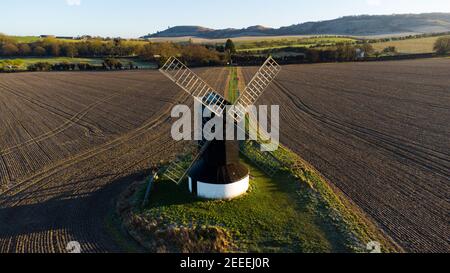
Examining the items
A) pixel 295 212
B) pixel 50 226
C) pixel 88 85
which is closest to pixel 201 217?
Answer: pixel 295 212

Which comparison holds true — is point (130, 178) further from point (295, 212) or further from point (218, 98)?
point (295, 212)

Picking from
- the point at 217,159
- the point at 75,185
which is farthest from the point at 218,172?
the point at 75,185

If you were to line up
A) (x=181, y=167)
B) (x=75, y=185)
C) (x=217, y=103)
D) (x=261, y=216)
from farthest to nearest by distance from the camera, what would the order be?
(x=181, y=167), (x=75, y=185), (x=217, y=103), (x=261, y=216)

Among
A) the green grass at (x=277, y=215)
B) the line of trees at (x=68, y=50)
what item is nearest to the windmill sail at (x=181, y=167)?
the green grass at (x=277, y=215)

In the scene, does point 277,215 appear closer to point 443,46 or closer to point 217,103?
point 217,103

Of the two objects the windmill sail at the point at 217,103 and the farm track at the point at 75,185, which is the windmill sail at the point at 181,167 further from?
the farm track at the point at 75,185

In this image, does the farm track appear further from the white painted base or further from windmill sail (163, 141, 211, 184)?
the white painted base

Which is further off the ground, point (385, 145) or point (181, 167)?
point (181, 167)
